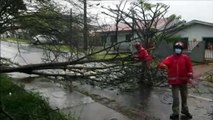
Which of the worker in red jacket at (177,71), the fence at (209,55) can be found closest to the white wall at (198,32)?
the fence at (209,55)

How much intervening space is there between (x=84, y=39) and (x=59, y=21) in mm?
755

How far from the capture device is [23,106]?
24.7 feet

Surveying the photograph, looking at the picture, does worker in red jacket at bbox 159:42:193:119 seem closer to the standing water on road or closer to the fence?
the standing water on road

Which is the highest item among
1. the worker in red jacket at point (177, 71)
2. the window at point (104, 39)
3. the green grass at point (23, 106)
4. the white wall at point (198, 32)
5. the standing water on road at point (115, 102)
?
the white wall at point (198, 32)

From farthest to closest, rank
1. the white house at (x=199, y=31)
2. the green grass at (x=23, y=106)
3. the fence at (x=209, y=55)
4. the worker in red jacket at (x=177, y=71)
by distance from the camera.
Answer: the white house at (x=199, y=31) < the fence at (x=209, y=55) < the worker in red jacket at (x=177, y=71) < the green grass at (x=23, y=106)

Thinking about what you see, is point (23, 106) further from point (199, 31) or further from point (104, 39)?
point (199, 31)

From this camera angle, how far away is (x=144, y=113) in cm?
836

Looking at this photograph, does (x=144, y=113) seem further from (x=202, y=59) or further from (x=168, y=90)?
(x=202, y=59)

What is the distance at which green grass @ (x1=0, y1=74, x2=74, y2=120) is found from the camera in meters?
6.35

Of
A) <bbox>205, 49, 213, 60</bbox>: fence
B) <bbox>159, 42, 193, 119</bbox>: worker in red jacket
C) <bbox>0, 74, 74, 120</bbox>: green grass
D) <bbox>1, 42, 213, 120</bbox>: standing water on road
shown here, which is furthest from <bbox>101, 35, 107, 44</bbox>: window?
<bbox>205, 49, 213, 60</bbox>: fence

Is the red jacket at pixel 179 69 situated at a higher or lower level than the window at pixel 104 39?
lower

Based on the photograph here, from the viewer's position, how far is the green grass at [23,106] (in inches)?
250

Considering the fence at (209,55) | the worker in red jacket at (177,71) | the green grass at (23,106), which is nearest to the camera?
the green grass at (23,106)

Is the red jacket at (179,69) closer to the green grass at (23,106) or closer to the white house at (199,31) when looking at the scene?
the green grass at (23,106)
